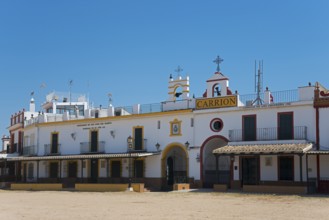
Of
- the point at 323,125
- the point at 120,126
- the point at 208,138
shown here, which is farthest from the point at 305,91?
the point at 120,126

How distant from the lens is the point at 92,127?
41.2 metres

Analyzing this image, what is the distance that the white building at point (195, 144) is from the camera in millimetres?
30297

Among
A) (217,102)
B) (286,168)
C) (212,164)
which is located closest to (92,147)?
Result: (212,164)

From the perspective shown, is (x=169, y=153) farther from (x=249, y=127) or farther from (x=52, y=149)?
(x=52, y=149)

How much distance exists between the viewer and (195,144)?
116 feet

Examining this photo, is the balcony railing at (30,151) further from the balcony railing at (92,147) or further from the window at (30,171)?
the balcony railing at (92,147)

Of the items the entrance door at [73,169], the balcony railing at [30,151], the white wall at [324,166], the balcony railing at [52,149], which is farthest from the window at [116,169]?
the white wall at [324,166]

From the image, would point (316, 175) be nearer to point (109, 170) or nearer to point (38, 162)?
point (109, 170)

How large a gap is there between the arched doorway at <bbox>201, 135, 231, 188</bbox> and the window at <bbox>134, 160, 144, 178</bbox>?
17.0 ft

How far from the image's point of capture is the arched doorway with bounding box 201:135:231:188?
3462 centimetres

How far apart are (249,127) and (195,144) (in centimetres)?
421

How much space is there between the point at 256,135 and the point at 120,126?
11.6 metres

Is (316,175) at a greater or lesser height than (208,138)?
lesser

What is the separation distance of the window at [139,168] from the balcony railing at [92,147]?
3.46 meters
